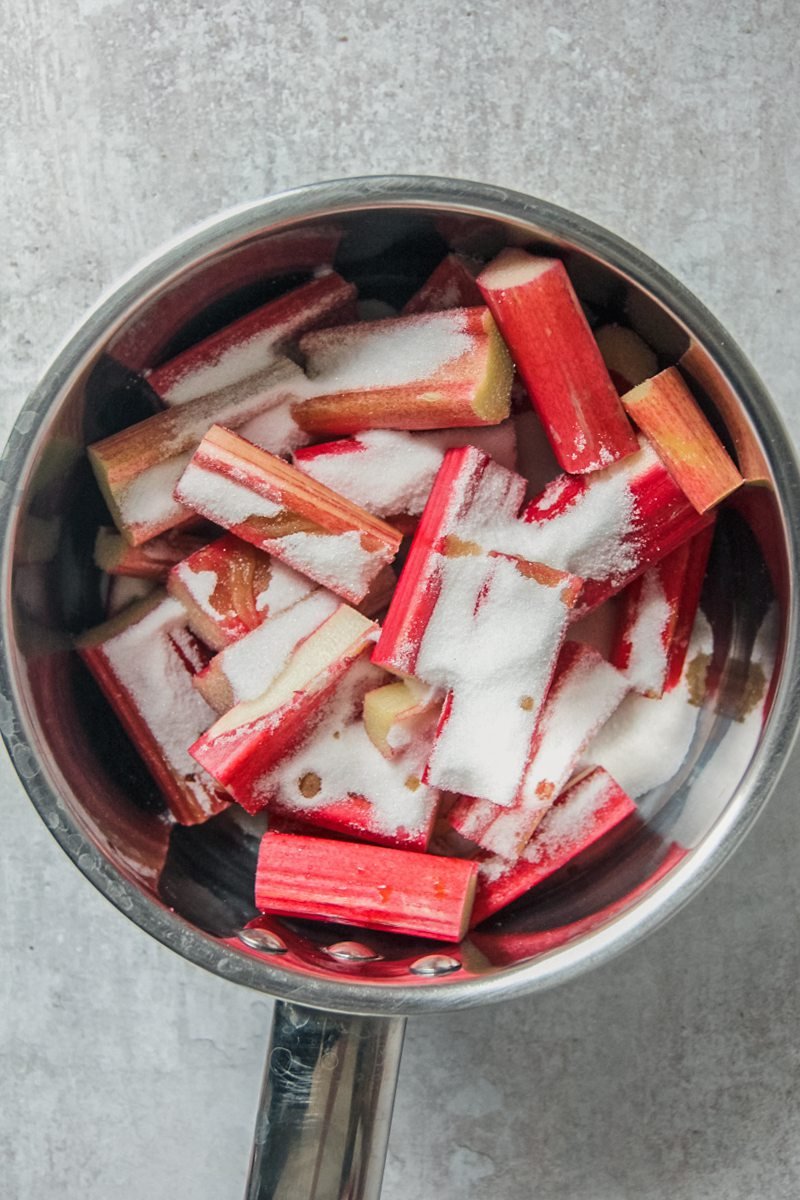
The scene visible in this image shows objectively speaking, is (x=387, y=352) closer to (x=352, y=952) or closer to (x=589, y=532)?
(x=589, y=532)

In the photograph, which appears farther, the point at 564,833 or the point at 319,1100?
the point at 564,833

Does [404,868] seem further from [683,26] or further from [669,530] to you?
[683,26]

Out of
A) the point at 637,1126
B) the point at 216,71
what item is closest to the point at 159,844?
the point at 637,1126

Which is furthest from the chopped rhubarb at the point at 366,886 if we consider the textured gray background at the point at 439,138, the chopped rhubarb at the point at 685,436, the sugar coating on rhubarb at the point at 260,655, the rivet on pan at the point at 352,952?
the chopped rhubarb at the point at 685,436

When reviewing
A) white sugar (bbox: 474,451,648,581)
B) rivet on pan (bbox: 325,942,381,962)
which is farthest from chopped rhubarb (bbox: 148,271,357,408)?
rivet on pan (bbox: 325,942,381,962)

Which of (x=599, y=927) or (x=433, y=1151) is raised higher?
(x=599, y=927)

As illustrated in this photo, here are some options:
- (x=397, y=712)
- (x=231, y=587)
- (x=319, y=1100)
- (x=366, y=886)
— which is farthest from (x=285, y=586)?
(x=319, y=1100)
